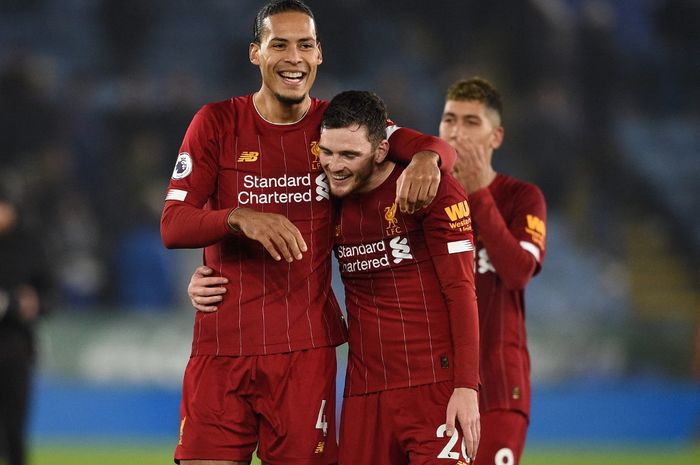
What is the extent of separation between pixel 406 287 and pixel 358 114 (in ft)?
2.16

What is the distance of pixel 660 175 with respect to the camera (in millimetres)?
13805

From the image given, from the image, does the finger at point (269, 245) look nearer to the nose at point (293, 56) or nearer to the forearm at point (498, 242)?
the nose at point (293, 56)

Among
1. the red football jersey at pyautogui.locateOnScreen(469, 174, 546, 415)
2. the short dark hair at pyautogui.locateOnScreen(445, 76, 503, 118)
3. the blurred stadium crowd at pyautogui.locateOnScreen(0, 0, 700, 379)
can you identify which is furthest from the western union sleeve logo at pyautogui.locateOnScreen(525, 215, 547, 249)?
the blurred stadium crowd at pyautogui.locateOnScreen(0, 0, 700, 379)

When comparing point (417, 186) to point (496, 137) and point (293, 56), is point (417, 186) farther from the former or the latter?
point (496, 137)

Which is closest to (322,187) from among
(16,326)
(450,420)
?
(450,420)

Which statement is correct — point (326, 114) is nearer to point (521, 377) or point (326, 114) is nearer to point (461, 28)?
point (521, 377)

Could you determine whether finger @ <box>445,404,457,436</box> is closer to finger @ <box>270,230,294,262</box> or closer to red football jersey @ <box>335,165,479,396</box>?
red football jersey @ <box>335,165,479,396</box>

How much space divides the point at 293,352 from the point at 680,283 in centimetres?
1016

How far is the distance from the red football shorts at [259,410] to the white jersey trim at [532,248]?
1227 millimetres

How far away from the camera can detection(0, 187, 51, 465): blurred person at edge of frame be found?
6938 mm

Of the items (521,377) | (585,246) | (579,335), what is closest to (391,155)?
(521,377)

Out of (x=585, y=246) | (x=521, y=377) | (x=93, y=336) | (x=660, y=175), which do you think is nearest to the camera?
(x=521, y=377)

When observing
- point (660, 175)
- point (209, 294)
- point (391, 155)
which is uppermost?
point (660, 175)

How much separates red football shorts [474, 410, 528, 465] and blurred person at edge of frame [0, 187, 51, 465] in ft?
12.1
